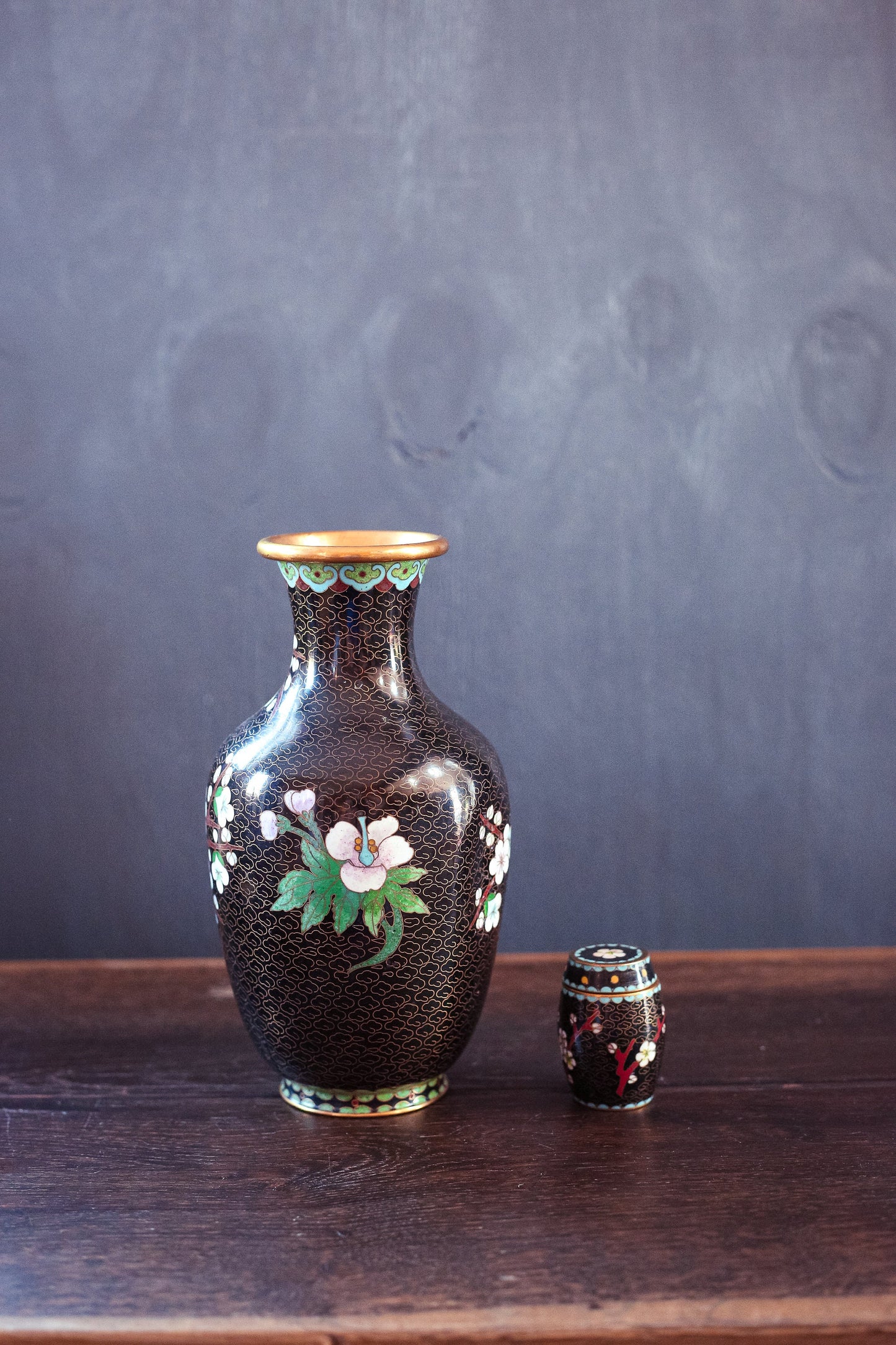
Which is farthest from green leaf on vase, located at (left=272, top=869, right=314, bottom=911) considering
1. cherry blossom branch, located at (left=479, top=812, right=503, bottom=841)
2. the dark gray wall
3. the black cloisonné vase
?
the dark gray wall

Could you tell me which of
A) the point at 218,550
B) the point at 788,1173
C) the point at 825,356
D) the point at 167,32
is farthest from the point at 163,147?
the point at 788,1173

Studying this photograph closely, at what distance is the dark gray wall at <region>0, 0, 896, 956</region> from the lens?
1130 millimetres

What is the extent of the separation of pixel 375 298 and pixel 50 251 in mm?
297

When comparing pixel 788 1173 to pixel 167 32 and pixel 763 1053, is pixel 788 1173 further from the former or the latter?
pixel 167 32

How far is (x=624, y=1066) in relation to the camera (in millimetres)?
831

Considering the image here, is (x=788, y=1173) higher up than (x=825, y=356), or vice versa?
(x=825, y=356)

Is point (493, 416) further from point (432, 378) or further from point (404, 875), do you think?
point (404, 875)

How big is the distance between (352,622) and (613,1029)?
1.03 feet

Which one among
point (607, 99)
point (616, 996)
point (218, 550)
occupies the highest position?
point (607, 99)

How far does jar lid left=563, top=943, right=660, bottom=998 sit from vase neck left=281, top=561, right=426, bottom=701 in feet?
0.71

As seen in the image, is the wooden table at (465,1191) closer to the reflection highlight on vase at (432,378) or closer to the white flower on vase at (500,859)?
the white flower on vase at (500,859)

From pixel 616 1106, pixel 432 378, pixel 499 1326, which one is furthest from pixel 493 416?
pixel 499 1326

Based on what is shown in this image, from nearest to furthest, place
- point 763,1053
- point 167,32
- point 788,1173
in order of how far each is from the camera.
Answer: point 788,1173
point 763,1053
point 167,32

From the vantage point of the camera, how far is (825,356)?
3.85ft
